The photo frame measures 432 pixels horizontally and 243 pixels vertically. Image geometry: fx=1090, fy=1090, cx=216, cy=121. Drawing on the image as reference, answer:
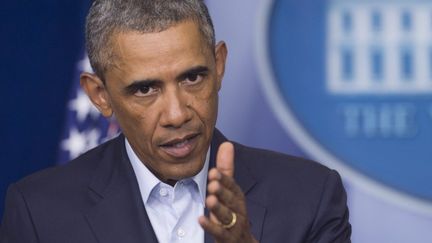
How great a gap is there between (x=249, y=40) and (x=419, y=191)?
22.7 inches

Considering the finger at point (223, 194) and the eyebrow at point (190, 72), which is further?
the eyebrow at point (190, 72)

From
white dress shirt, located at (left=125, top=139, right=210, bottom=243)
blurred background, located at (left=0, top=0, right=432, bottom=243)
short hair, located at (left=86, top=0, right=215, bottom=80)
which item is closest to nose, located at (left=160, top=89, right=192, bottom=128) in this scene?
short hair, located at (left=86, top=0, right=215, bottom=80)

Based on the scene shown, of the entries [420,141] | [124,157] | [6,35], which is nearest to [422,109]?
[420,141]

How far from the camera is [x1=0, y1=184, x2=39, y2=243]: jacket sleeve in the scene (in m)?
2.19

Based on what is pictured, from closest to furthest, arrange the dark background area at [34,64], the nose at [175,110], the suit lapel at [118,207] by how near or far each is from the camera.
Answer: the nose at [175,110] < the suit lapel at [118,207] < the dark background area at [34,64]

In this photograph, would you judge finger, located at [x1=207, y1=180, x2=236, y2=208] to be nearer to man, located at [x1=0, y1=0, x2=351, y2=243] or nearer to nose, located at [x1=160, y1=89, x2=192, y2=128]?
man, located at [x1=0, y1=0, x2=351, y2=243]

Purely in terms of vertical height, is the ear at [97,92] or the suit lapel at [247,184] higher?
the ear at [97,92]

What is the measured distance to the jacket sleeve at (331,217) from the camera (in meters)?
2.20

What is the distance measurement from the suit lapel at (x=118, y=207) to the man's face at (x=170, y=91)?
140 mm

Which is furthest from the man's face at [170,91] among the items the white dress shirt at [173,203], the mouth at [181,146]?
the white dress shirt at [173,203]

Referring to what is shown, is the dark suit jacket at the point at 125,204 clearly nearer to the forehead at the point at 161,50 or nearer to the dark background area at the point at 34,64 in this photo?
the forehead at the point at 161,50

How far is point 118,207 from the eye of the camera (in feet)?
7.25

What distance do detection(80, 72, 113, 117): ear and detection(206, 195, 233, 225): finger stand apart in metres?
0.50

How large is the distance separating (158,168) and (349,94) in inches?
31.0
